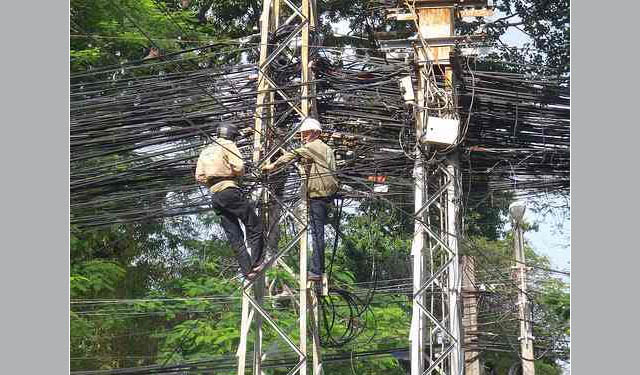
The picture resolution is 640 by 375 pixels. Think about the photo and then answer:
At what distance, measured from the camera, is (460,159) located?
434 inches

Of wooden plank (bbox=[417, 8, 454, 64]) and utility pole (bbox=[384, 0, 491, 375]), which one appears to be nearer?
utility pole (bbox=[384, 0, 491, 375])

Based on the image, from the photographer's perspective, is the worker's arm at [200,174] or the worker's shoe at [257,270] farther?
the worker's arm at [200,174]

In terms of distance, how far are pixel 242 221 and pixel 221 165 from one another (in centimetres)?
46

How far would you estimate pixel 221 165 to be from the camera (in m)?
9.77

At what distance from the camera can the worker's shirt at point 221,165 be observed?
31.9 ft

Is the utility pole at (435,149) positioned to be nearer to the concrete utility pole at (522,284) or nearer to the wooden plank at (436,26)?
the wooden plank at (436,26)

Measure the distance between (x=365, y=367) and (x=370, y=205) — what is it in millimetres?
2341

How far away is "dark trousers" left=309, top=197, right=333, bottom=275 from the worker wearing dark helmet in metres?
0.42

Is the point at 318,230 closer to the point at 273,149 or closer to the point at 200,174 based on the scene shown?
the point at 273,149

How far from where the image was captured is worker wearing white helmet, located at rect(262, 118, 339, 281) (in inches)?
384

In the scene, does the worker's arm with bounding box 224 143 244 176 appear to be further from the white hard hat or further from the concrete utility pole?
the concrete utility pole

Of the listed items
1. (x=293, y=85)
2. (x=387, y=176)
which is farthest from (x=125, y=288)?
(x=293, y=85)

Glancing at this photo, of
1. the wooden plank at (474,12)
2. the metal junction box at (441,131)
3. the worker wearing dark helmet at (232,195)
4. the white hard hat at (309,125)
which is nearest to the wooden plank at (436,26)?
the wooden plank at (474,12)

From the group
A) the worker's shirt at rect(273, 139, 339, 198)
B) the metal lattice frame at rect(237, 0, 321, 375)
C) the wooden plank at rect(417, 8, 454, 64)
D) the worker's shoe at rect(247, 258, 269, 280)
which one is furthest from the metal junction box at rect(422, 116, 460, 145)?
the worker's shoe at rect(247, 258, 269, 280)
